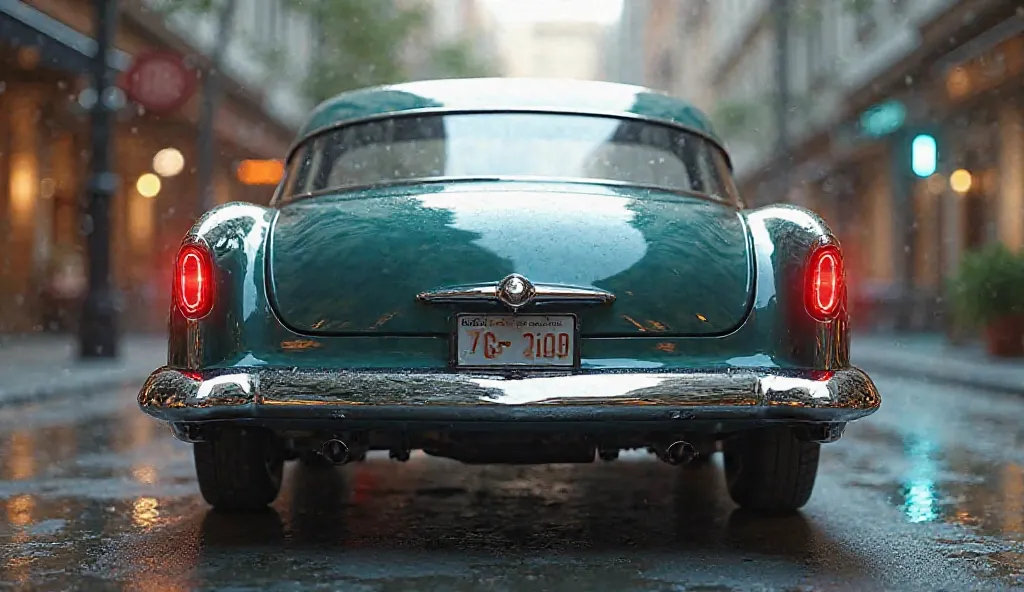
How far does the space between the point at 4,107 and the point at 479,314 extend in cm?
1850

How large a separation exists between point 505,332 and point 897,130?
75.4 ft

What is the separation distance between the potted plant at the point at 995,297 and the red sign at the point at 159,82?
9.97m

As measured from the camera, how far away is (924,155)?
20.1 m

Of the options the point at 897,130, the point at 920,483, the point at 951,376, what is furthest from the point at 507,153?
the point at 897,130

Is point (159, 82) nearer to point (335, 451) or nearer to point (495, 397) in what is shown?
point (335, 451)

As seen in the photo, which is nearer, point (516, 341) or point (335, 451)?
point (516, 341)

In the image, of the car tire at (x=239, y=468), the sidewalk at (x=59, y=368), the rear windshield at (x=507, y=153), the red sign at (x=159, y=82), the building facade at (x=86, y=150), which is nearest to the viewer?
the car tire at (x=239, y=468)

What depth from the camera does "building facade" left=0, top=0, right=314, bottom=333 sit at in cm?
1850

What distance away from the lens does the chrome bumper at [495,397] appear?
13.1 ft

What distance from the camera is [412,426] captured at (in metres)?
4.10

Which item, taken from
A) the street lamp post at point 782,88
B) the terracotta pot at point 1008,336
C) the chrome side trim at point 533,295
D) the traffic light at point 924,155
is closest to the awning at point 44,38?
the chrome side trim at point 533,295

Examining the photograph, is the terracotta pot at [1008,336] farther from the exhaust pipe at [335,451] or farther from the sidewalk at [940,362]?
the exhaust pipe at [335,451]

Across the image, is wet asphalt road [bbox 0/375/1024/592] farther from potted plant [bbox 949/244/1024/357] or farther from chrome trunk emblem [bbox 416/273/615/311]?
potted plant [bbox 949/244/1024/357]

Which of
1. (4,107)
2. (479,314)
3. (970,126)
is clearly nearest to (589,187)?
(479,314)
